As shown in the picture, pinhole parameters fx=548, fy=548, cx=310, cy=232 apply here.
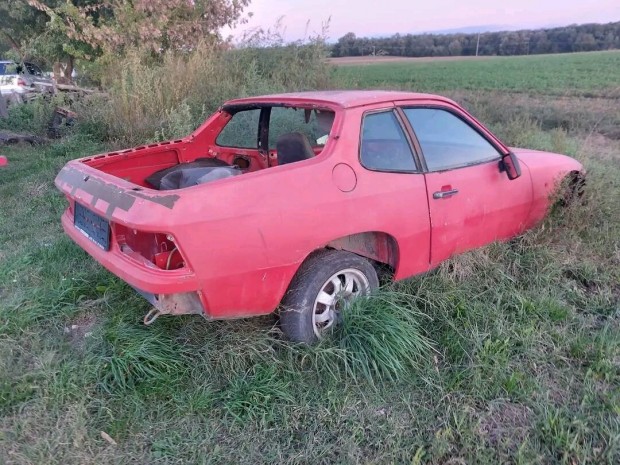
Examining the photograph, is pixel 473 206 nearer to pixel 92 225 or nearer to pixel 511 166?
pixel 511 166

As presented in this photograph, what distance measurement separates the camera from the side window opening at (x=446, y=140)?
150 inches

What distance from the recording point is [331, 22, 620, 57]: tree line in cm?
4819

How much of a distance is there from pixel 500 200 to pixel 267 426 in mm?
2470

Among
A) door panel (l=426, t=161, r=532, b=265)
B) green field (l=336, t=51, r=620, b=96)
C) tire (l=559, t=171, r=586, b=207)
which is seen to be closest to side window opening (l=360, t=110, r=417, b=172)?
door panel (l=426, t=161, r=532, b=265)

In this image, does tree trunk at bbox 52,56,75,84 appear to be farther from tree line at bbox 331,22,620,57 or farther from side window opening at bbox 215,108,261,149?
tree line at bbox 331,22,620,57

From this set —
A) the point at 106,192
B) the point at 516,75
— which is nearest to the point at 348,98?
the point at 106,192

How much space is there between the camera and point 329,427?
2803 millimetres

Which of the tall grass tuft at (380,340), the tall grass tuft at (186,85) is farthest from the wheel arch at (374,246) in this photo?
the tall grass tuft at (186,85)

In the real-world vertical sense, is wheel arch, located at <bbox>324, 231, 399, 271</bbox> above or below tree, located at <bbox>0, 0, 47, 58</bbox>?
below

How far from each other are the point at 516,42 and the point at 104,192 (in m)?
53.6

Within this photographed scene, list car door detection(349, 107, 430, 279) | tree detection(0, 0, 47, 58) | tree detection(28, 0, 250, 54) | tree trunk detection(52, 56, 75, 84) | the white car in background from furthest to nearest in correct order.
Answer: tree trunk detection(52, 56, 75, 84) < tree detection(0, 0, 47, 58) < the white car in background < tree detection(28, 0, 250, 54) < car door detection(349, 107, 430, 279)

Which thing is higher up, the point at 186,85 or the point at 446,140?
the point at 446,140

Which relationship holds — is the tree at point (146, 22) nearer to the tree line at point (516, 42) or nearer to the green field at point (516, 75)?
the green field at point (516, 75)

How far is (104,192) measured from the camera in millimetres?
3133
